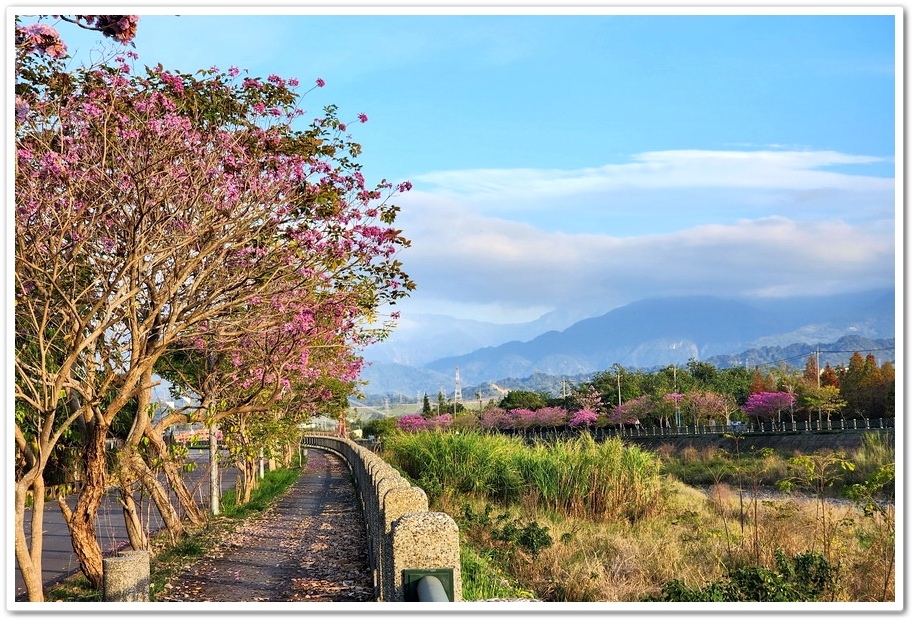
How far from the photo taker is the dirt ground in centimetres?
1002

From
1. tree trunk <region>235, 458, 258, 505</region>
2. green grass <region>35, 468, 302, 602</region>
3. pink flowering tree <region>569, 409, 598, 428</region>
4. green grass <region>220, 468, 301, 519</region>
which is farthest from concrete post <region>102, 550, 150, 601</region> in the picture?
pink flowering tree <region>569, 409, 598, 428</region>

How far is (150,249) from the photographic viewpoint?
29.7 feet

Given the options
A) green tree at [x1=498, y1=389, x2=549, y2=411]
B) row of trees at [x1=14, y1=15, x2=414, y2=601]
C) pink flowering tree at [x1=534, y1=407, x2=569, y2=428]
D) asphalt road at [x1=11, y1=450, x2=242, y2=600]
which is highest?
row of trees at [x1=14, y1=15, x2=414, y2=601]

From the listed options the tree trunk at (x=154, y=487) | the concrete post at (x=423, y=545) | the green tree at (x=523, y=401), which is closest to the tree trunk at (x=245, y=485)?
the tree trunk at (x=154, y=487)

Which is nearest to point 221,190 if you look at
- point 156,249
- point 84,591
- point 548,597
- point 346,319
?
point 156,249

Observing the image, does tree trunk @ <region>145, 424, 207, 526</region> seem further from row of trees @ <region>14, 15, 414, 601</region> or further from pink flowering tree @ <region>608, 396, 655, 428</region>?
pink flowering tree @ <region>608, 396, 655, 428</region>

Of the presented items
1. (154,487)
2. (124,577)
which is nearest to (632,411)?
(154,487)

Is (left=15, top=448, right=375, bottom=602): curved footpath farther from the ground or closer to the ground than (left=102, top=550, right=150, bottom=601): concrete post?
closer to the ground

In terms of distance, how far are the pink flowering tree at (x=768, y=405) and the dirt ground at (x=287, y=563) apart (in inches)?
1500

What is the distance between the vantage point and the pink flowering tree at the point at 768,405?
52.0 meters

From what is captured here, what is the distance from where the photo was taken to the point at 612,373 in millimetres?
71188

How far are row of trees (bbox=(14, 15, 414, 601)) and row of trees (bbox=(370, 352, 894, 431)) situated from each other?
31274 millimetres

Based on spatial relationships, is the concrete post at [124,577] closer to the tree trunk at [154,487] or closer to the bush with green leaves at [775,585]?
the tree trunk at [154,487]
